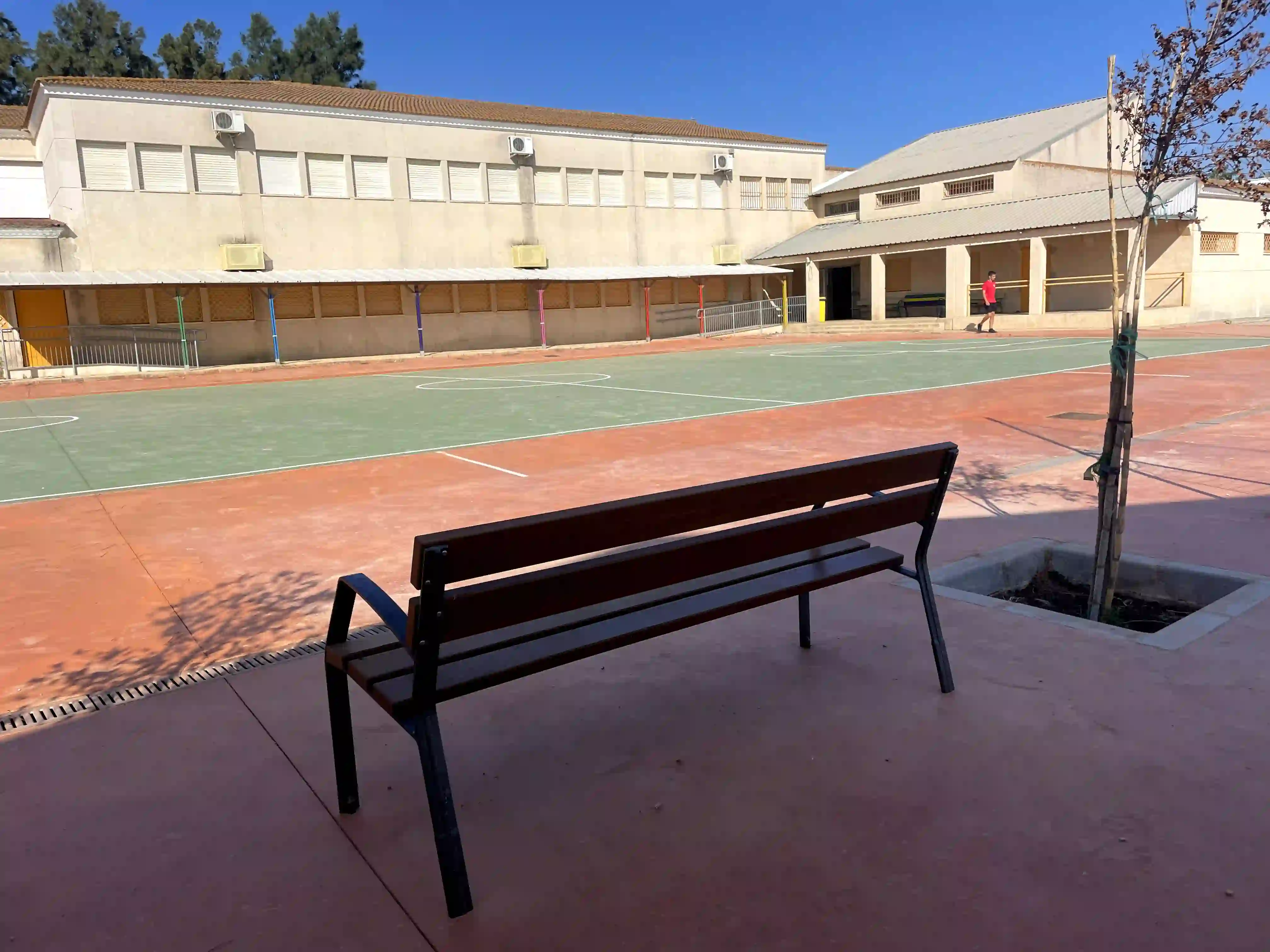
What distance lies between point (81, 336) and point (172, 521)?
2651 centimetres

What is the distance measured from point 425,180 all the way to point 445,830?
121 ft

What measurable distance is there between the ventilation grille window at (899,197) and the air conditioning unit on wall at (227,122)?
2537cm

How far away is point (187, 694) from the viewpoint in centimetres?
399

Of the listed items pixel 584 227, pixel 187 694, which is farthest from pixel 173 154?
pixel 187 694

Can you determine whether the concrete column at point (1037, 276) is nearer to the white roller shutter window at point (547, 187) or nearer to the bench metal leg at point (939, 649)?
the white roller shutter window at point (547, 187)

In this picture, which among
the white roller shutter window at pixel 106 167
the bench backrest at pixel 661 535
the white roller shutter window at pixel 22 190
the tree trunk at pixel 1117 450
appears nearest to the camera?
the bench backrest at pixel 661 535

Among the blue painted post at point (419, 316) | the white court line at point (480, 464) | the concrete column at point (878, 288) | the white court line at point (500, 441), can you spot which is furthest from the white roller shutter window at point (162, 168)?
the white court line at point (480, 464)

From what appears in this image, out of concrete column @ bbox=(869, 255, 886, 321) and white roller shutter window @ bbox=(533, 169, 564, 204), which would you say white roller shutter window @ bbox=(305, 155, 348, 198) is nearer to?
white roller shutter window @ bbox=(533, 169, 564, 204)

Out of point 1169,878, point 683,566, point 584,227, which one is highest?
point 584,227

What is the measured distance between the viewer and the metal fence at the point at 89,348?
29344 millimetres

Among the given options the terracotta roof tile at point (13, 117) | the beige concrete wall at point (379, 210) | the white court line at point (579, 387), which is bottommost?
the white court line at point (579, 387)

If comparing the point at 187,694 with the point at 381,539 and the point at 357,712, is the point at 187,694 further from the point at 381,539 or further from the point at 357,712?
the point at 381,539

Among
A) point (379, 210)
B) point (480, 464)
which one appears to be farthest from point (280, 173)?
point (480, 464)

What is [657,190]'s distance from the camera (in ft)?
139
